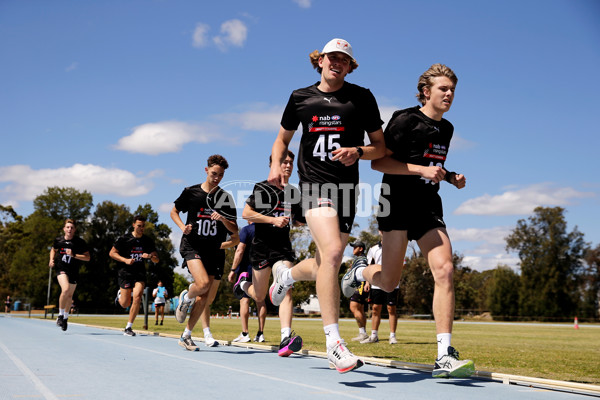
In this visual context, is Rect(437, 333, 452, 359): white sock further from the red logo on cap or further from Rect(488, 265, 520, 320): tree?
Rect(488, 265, 520, 320): tree

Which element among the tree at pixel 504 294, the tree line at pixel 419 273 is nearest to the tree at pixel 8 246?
the tree line at pixel 419 273

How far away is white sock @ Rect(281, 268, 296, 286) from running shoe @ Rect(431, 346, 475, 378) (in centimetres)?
209

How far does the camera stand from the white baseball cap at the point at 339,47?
206 inches

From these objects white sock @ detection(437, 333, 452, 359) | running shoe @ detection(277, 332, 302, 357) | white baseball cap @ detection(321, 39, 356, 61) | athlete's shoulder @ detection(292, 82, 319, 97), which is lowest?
running shoe @ detection(277, 332, 302, 357)

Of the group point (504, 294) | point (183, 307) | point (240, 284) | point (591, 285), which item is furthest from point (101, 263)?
point (183, 307)

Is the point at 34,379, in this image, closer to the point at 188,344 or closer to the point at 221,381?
the point at 221,381

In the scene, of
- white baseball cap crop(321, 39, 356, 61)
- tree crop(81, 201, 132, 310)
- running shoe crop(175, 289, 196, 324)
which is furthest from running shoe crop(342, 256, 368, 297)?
tree crop(81, 201, 132, 310)

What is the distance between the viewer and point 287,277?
21.4 ft

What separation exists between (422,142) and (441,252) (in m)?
1.03

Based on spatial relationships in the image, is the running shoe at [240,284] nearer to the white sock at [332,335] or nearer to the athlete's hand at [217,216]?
the athlete's hand at [217,216]

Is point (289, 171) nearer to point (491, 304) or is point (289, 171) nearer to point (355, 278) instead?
point (355, 278)

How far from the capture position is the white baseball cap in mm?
5242

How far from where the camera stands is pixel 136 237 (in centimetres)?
1345

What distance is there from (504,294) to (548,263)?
764 centimetres
